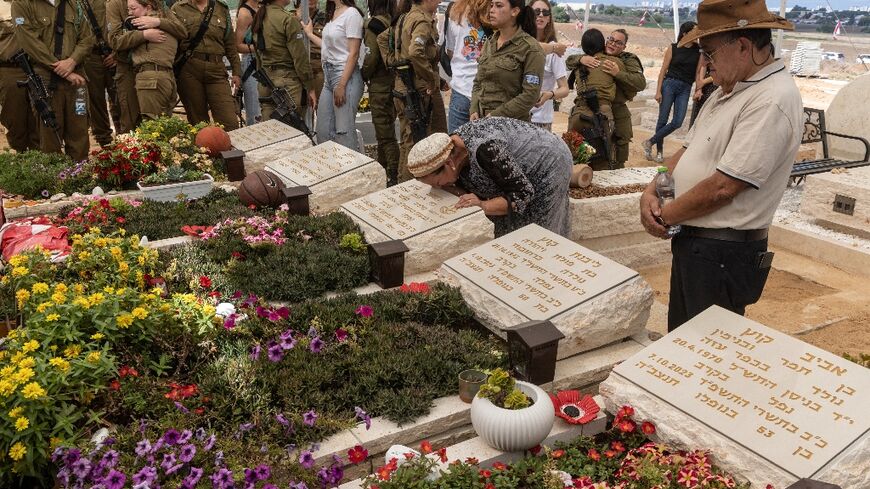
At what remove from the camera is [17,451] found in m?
2.79

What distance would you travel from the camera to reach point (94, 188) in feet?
21.8

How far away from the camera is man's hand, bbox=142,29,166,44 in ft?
25.3

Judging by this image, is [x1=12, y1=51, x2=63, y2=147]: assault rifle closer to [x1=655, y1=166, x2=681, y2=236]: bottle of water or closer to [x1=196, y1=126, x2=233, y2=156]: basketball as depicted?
[x1=196, y1=126, x2=233, y2=156]: basketball

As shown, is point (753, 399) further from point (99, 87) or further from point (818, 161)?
point (99, 87)

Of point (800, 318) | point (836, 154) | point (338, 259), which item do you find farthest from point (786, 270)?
point (338, 259)

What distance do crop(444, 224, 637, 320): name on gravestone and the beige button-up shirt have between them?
0.86 metres

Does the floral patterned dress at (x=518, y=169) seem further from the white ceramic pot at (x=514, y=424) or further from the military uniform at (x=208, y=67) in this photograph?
the military uniform at (x=208, y=67)

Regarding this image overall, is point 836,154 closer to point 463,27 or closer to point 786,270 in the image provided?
point 786,270

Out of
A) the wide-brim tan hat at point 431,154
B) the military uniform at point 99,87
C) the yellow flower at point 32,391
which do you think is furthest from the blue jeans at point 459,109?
the yellow flower at point 32,391

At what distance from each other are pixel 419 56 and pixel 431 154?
9.34ft

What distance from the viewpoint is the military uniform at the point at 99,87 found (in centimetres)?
853

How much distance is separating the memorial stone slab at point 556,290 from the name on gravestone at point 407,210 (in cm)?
61

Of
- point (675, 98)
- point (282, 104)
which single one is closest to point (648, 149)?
point (675, 98)

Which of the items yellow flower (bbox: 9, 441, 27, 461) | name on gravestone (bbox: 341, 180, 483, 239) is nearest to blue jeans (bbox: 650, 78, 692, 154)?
name on gravestone (bbox: 341, 180, 483, 239)
